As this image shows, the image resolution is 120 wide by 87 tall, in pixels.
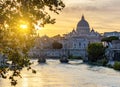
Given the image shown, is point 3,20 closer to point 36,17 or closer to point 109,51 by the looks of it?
point 36,17

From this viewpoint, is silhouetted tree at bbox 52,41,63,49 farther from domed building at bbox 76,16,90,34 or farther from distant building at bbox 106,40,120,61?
distant building at bbox 106,40,120,61

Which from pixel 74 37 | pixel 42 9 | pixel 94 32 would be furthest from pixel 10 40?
pixel 94 32

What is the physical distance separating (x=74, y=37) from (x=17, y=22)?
4234 inches

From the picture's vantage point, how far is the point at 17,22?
661cm

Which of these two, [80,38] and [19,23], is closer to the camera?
[19,23]

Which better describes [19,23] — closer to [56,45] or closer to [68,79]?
[68,79]

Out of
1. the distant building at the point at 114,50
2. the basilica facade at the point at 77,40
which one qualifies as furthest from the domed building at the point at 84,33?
the distant building at the point at 114,50

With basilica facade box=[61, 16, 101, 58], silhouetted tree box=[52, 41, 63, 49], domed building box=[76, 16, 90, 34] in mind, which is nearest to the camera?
basilica facade box=[61, 16, 101, 58]

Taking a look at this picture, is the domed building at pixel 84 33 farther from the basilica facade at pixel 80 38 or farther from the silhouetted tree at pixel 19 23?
the silhouetted tree at pixel 19 23

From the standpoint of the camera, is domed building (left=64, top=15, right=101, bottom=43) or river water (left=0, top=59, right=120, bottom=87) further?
domed building (left=64, top=15, right=101, bottom=43)

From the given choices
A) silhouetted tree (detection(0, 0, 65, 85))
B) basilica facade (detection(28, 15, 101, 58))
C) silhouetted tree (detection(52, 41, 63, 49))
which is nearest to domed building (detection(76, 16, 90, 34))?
basilica facade (detection(28, 15, 101, 58))

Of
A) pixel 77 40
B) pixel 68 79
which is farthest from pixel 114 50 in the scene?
pixel 68 79

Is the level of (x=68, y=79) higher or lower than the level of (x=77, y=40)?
lower

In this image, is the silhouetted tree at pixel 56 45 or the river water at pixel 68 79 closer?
the river water at pixel 68 79
